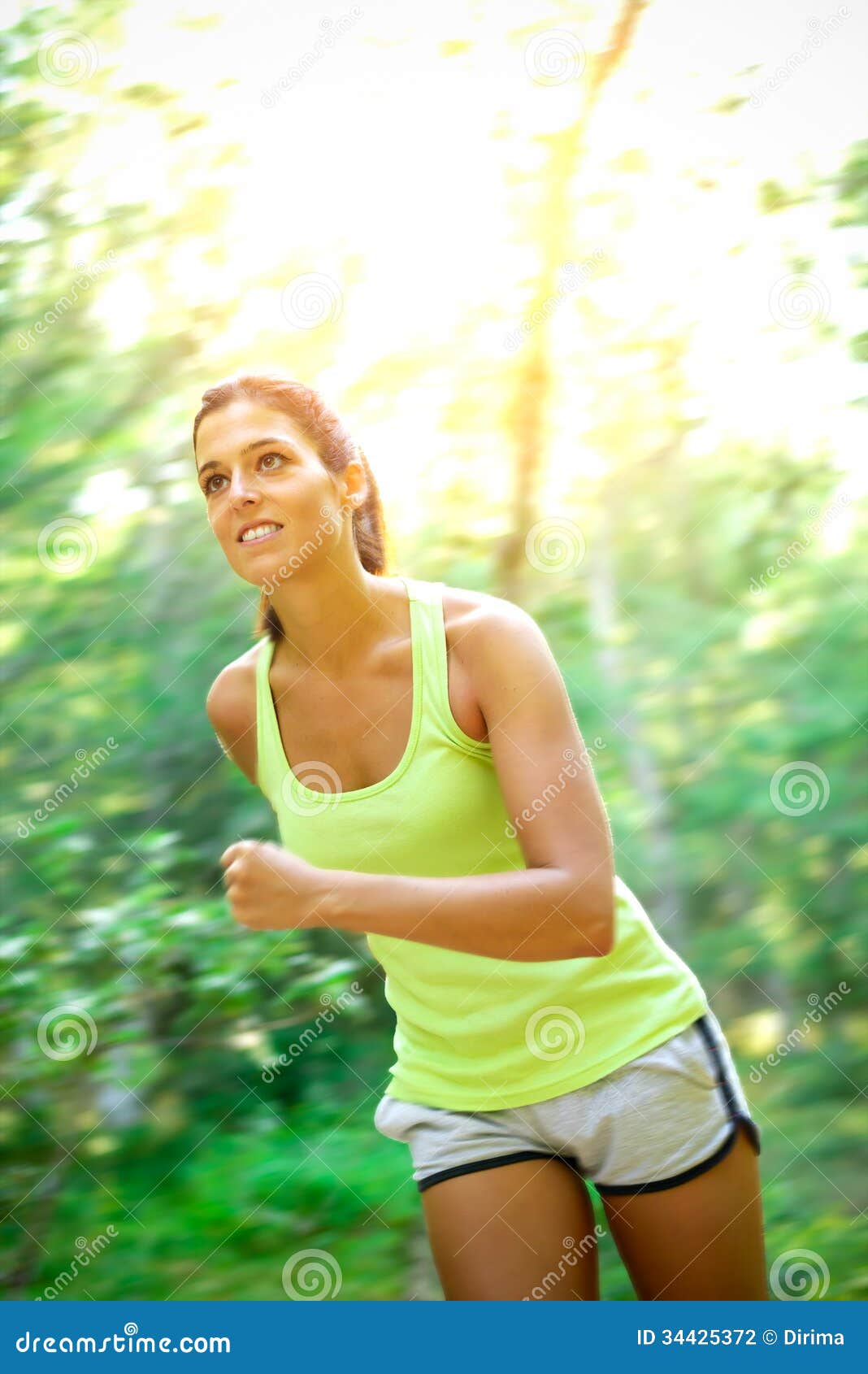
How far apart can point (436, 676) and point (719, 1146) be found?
0.53 meters

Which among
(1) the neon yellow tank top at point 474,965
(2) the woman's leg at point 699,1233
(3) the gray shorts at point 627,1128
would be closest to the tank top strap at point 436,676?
(1) the neon yellow tank top at point 474,965

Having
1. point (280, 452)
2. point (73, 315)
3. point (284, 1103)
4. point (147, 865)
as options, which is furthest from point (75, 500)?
point (280, 452)

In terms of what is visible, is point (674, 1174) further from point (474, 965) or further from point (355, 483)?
point (355, 483)

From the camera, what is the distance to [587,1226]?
120 centimetres

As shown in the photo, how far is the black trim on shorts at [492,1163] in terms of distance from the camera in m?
1.18

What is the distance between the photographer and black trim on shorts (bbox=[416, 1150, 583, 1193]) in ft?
3.86

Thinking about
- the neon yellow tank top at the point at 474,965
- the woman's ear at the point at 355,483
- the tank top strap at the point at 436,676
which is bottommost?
the neon yellow tank top at the point at 474,965

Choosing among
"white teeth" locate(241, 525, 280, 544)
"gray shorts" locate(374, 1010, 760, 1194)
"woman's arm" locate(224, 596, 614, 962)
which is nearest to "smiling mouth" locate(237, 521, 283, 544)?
"white teeth" locate(241, 525, 280, 544)

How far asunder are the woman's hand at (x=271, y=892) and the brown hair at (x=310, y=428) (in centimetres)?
34

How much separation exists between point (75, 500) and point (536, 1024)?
1.88m

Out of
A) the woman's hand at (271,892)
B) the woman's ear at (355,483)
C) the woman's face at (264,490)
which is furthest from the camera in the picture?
the woman's ear at (355,483)

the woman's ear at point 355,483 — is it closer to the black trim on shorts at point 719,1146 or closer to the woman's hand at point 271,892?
the woman's hand at point 271,892

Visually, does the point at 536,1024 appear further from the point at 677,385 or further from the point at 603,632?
the point at 677,385

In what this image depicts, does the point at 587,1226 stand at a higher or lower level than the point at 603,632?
higher
